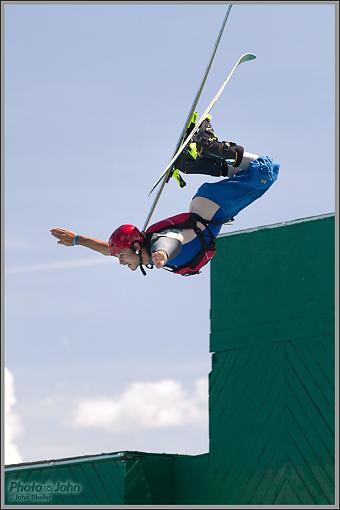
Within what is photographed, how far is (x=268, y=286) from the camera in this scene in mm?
18297

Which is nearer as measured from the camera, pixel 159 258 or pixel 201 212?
pixel 159 258

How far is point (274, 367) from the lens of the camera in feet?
59.2

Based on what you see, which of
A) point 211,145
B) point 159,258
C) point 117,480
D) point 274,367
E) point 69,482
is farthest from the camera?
point 69,482

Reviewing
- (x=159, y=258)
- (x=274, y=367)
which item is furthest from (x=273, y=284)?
(x=159, y=258)

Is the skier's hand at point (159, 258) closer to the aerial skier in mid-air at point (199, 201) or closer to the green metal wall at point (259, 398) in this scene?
the aerial skier in mid-air at point (199, 201)

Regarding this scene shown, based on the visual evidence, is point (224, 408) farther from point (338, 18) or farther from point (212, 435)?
point (338, 18)

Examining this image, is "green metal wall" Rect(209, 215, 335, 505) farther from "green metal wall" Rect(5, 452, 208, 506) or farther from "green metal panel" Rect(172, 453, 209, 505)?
"green metal wall" Rect(5, 452, 208, 506)

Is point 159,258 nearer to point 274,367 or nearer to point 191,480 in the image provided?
point 274,367

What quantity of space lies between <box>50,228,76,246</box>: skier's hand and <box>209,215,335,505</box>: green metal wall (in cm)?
539

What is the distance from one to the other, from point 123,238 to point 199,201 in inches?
38.8

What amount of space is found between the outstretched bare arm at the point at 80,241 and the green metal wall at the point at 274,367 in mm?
5304

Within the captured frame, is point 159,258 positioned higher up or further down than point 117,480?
further down

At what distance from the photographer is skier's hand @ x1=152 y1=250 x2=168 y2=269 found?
12.1 meters

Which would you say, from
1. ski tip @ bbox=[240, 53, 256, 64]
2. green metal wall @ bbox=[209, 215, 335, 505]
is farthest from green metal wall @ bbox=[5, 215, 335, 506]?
ski tip @ bbox=[240, 53, 256, 64]
